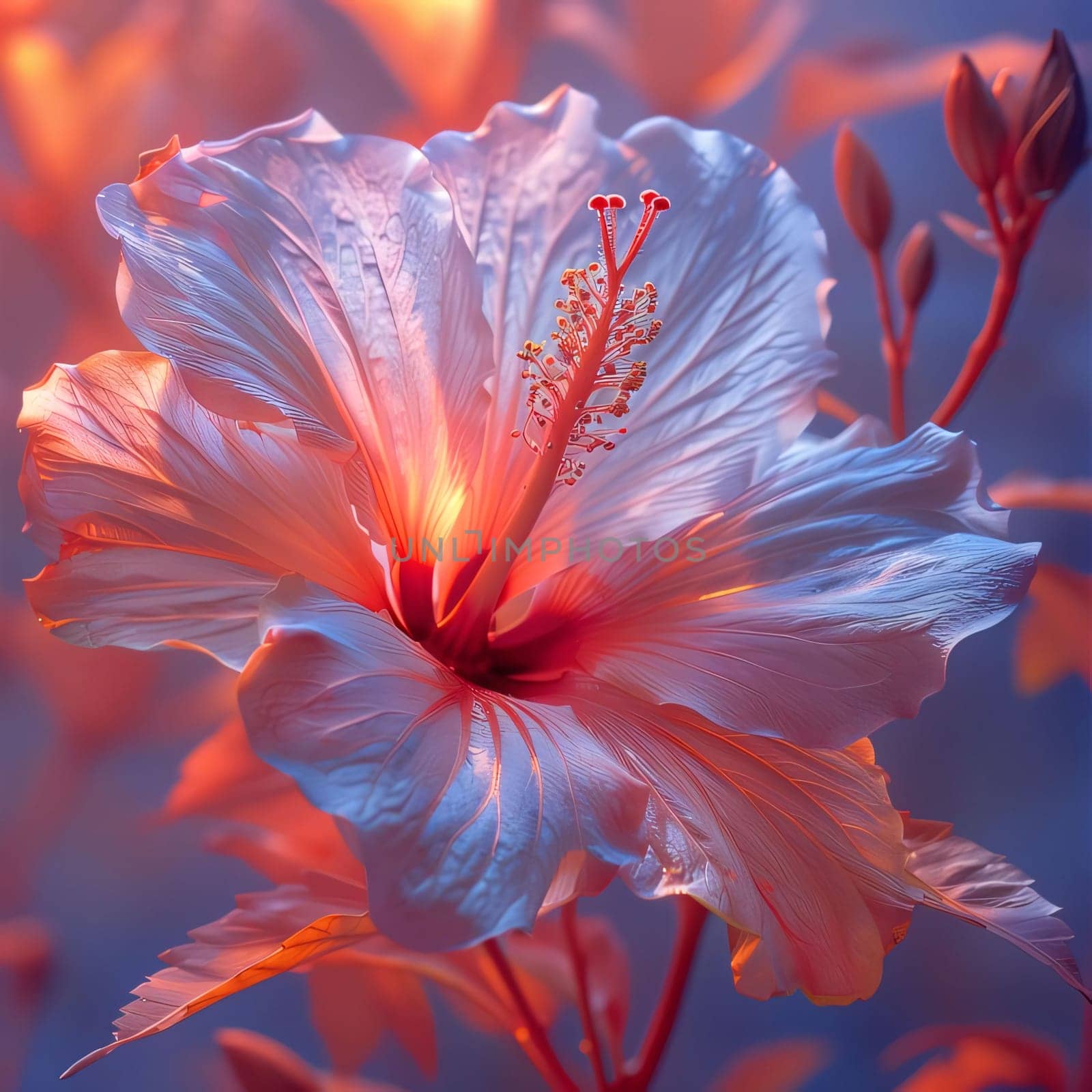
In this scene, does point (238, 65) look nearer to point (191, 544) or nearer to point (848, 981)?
point (191, 544)

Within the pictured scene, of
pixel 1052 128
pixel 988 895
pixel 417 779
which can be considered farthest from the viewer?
pixel 1052 128

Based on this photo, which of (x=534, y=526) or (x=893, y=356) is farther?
(x=893, y=356)

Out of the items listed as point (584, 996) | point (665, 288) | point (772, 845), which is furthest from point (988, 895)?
point (665, 288)

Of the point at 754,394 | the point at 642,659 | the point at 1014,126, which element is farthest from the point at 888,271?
the point at 642,659

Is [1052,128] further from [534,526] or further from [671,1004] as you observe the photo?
[671,1004]

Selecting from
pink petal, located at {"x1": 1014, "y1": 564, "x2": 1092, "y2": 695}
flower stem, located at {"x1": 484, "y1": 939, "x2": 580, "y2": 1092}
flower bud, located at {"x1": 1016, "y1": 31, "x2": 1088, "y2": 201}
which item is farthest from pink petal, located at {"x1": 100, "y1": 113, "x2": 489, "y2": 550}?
pink petal, located at {"x1": 1014, "y1": 564, "x2": 1092, "y2": 695}

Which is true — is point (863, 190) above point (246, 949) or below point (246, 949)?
above

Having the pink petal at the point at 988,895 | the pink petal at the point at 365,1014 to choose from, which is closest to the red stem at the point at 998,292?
the pink petal at the point at 988,895
